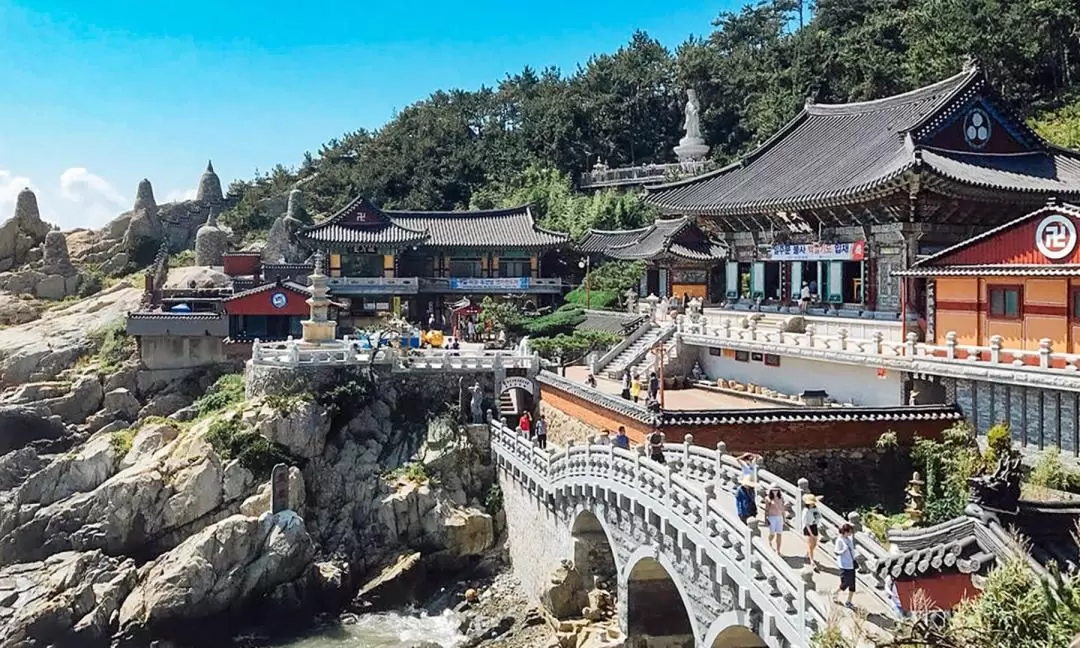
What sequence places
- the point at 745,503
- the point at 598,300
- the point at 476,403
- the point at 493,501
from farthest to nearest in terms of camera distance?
the point at 598,300 → the point at 476,403 → the point at 493,501 → the point at 745,503

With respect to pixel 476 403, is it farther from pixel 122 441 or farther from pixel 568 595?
pixel 122 441

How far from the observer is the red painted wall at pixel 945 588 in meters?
11.5

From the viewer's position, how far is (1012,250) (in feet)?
76.1

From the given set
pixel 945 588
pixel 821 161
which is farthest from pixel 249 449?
pixel 945 588

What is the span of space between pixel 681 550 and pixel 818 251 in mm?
16886

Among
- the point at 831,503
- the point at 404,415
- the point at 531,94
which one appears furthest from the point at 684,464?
the point at 531,94

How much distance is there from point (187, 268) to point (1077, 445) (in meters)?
54.7

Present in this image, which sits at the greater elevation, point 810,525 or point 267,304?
point 267,304

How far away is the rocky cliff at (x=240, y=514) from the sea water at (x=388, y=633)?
148 cm

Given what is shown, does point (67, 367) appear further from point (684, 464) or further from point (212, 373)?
point (684, 464)

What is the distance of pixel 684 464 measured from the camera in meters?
20.9

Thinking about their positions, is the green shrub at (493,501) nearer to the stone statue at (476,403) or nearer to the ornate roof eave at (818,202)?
the stone statue at (476,403)

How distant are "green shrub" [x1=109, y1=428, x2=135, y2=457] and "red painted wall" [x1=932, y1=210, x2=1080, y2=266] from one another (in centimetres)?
3149

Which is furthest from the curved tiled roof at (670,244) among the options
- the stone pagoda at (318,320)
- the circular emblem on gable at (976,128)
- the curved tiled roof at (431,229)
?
the stone pagoda at (318,320)
